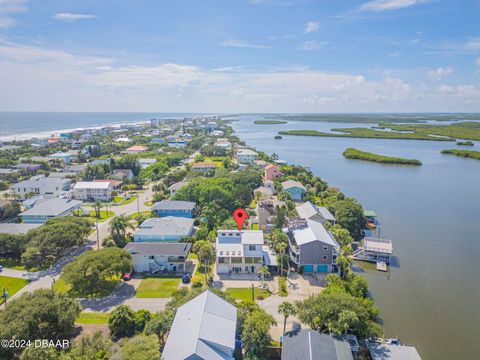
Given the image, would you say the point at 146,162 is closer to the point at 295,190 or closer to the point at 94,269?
the point at 295,190

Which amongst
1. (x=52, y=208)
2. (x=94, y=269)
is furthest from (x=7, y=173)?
(x=94, y=269)

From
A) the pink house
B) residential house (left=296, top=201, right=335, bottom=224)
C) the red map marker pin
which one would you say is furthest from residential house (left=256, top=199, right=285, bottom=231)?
the pink house

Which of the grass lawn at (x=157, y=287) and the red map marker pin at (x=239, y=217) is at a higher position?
the red map marker pin at (x=239, y=217)

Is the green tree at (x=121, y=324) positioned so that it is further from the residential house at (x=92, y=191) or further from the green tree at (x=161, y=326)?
the residential house at (x=92, y=191)

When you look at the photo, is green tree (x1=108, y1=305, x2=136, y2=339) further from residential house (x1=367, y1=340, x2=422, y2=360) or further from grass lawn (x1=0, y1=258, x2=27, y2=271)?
grass lawn (x1=0, y1=258, x2=27, y2=271)

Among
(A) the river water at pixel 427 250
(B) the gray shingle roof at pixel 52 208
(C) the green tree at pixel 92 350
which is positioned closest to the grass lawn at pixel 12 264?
(B) the gray shingle roof at pixel 52 208

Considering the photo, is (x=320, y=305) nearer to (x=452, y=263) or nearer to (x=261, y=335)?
(x=261, y=335)

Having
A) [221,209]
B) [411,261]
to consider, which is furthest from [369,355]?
[221,209]
